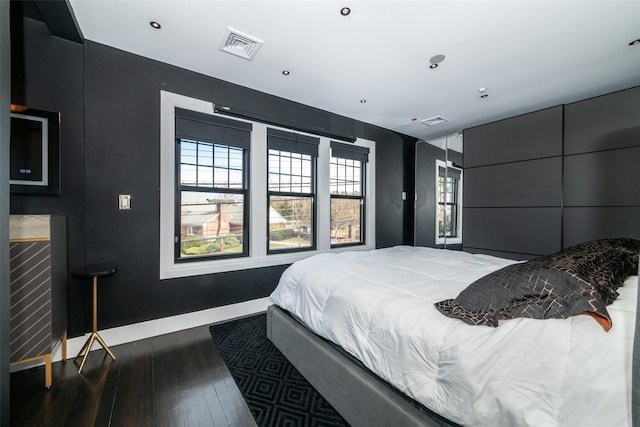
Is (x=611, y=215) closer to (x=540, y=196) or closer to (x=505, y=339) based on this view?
(x=540, y=196)

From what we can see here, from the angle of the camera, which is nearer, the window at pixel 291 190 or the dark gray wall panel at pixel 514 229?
the dark gray wall panel at pixel 514 229

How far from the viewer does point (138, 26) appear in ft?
6.83

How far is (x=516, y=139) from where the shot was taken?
3496 mm

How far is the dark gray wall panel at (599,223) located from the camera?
8.64ft

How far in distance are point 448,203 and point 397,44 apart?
2969mm

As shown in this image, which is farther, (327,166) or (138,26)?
(327,166)

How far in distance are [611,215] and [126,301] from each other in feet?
17.0

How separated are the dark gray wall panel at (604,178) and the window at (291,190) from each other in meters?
3.25

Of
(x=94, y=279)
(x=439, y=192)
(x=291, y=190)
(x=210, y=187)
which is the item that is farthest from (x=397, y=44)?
(x=94, y=279)

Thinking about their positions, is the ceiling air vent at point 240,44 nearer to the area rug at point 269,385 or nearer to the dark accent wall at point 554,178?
the area rug at point 269,385

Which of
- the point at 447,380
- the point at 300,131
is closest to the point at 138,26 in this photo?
the point at 300,131

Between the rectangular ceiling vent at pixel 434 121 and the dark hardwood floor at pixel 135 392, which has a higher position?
the rectangular ceiling vent at pixel 434 121

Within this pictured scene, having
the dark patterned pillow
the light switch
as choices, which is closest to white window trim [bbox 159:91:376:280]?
the light switch

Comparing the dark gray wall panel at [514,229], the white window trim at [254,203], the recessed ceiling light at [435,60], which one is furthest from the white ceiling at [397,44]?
the dark gray wall panel at [514,229]
